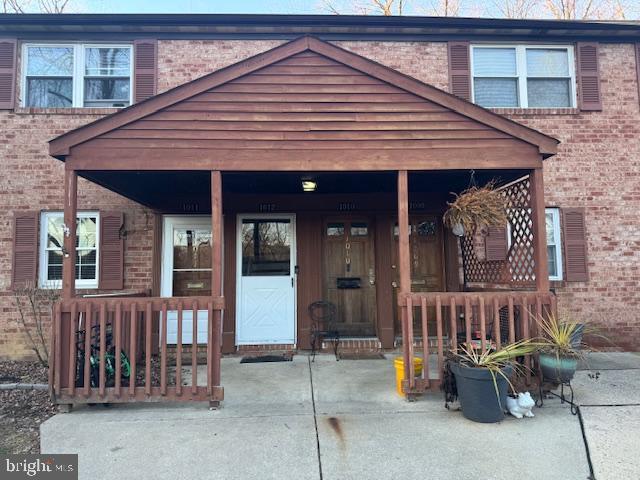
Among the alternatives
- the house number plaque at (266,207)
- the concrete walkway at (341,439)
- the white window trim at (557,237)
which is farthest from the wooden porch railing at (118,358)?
the white window trim at (557,237)

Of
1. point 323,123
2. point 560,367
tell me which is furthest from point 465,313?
point 323,123

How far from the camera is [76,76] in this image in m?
6.46

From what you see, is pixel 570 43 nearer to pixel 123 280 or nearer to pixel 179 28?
pixel 179 28

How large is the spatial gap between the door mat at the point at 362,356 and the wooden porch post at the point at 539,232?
2.51 meters

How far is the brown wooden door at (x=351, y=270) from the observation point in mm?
6473

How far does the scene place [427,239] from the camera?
6594 mm

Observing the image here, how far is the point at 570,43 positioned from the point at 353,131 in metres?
5.13

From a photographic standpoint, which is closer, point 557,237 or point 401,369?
point 401,369

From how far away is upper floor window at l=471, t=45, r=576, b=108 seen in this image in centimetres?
673

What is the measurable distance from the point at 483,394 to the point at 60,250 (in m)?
6.27

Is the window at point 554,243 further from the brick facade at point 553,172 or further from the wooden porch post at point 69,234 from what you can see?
the wooden porch post at point 69,234

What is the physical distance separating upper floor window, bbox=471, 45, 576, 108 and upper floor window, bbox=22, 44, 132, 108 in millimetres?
5926

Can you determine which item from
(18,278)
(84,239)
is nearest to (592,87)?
(84,239)

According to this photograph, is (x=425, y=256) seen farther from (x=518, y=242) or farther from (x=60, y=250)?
(x=60, y=250)
